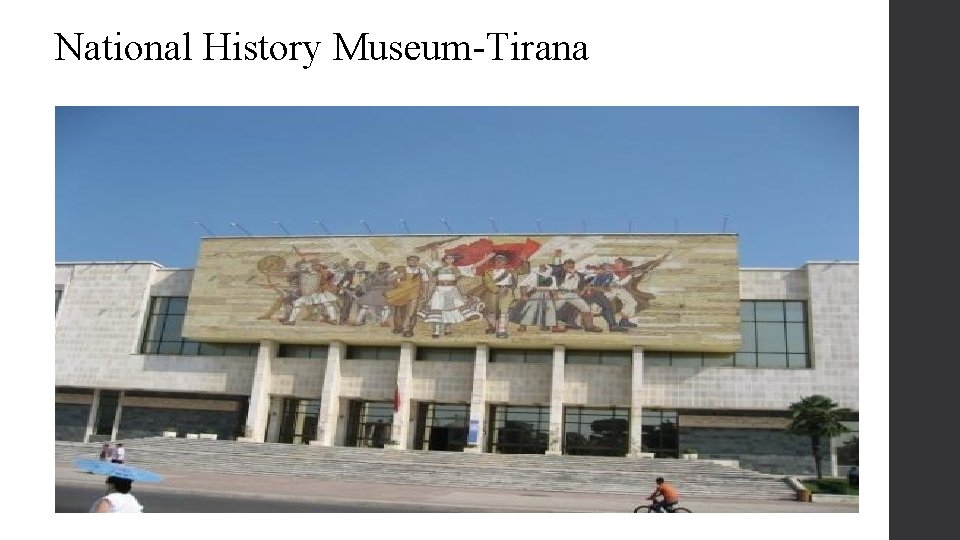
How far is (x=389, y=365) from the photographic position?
4375 centimetres

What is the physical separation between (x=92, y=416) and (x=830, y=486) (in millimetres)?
42666

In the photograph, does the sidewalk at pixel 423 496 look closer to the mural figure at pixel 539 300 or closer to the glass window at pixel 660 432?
the glass window at pixel 660 432

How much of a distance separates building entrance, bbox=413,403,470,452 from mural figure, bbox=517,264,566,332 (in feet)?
22.4

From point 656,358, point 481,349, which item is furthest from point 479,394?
point 656,358

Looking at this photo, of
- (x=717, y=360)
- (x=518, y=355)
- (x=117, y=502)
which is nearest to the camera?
(x=117, y=502)

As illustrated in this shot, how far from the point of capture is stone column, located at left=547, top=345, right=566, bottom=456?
39.5 metres

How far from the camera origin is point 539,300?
4119 centimetres

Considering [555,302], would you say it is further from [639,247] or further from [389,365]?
[389,365]

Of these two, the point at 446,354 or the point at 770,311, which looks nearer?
the point at 770,311

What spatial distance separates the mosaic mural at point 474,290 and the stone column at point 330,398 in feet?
4.09

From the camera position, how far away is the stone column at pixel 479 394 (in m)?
40.3

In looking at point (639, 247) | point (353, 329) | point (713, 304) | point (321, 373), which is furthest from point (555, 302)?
point (321, 373)

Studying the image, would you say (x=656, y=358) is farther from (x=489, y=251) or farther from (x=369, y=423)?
(x=369, y=423)
